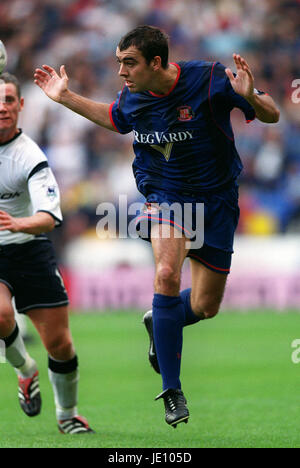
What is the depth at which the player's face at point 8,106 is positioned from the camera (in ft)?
20.5

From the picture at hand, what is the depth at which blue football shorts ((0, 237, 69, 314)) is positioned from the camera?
20.8ft

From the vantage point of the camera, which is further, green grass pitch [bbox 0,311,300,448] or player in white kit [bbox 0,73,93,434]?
player in white kit [bbox 0,73,93,434]

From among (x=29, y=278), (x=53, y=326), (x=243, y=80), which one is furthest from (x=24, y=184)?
(x=243, y=80)

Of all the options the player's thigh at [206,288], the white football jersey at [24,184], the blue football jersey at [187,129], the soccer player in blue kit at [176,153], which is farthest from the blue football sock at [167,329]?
the white football jersey at [24,184]

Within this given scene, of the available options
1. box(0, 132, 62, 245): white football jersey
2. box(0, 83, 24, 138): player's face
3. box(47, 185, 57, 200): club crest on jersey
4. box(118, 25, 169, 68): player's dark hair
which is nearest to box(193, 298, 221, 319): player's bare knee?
box(0, 132, 62, 245): white football jersey

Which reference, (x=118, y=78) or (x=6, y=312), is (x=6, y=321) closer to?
(x=6, y=312)

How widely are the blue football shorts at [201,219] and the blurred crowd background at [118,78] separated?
10905 millimetres

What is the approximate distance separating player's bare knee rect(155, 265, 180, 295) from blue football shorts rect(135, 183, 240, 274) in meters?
0.39

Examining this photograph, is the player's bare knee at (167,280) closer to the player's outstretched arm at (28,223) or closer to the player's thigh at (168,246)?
the player's thigh at (168,246)

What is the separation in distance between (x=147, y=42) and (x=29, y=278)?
198cm

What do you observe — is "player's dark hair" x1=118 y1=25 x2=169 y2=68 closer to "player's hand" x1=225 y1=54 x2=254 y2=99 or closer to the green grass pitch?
"player's hand" x1=225 y1=54 x2=254 y2=99

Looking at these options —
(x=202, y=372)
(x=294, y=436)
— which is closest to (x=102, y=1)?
(x=202, y=372)

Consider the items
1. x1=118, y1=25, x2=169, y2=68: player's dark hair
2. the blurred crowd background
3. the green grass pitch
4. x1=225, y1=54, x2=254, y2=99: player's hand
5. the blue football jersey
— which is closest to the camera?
x1=225, y1=54, x2=254, y2=99: player's hand

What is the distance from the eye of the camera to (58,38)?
19375 millimetres
